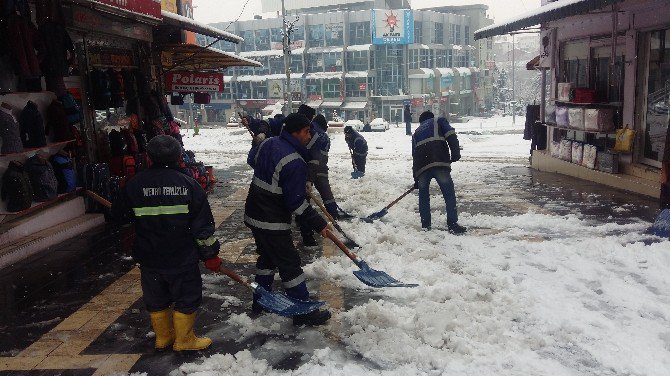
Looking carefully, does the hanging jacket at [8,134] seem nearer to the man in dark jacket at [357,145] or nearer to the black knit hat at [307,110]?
the black knit hat at [307,110]

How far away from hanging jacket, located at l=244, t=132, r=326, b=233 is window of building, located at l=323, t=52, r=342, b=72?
49.2 meters

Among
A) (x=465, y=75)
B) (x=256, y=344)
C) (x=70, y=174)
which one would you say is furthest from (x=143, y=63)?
(x=465, y=75)

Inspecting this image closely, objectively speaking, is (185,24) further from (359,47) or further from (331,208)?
(359,47)

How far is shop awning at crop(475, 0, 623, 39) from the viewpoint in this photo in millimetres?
8336

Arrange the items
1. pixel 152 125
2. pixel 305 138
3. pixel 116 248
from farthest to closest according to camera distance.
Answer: pixel 152 125, pixel 116 248, pixel 305 138

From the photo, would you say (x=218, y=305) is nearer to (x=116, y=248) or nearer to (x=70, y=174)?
(x=116, y=248)

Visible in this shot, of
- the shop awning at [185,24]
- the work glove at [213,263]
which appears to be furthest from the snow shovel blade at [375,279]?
the shop awning at [185,24]

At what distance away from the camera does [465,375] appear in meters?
3.50

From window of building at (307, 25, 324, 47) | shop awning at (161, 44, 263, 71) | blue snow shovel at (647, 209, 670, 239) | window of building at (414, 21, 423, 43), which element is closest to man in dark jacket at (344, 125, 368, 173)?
shop awning at (161, 44, 263, 71)

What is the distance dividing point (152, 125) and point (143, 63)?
1395mm

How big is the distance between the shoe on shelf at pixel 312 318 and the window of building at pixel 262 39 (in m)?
55.4

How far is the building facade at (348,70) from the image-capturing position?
51.0 m

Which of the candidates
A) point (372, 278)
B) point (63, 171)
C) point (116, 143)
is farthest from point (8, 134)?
point (372, 278)

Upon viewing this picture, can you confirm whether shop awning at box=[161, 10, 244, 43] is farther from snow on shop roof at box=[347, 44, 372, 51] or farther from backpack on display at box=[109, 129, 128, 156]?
snow on shop roof at box=[347, 44, 372, 51]
